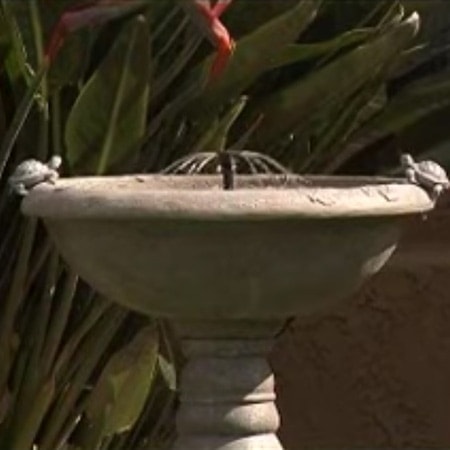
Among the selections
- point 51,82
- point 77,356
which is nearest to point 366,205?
point 51,82

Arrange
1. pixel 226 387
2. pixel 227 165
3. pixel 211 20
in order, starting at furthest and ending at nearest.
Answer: pixel 227 165 < pixel 226 387 < pixel 211 20

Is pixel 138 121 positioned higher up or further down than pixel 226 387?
higher up

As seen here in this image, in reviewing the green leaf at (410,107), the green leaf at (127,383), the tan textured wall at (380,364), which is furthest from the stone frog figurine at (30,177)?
the tan textured wall at (380,364)

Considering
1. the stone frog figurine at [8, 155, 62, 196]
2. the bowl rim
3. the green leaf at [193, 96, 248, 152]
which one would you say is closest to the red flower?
the bowl rim

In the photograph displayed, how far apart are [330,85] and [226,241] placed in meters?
0.93

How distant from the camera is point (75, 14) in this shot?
3234mm

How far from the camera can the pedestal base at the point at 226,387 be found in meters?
3.21

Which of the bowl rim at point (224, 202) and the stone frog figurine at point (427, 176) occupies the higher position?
the bowl rim at point (224, 202)

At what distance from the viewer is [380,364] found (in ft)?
16.3

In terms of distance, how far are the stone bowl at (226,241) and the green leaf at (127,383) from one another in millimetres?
689

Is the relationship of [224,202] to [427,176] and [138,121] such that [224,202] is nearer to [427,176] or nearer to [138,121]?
[427,176]

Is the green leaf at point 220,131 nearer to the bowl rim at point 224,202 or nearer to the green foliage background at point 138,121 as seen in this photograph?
the green foliage background at point 138,121

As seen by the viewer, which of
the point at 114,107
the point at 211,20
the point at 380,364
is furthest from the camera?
the point at 380,364

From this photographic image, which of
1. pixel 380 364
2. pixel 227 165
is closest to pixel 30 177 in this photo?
pixel 227 165
